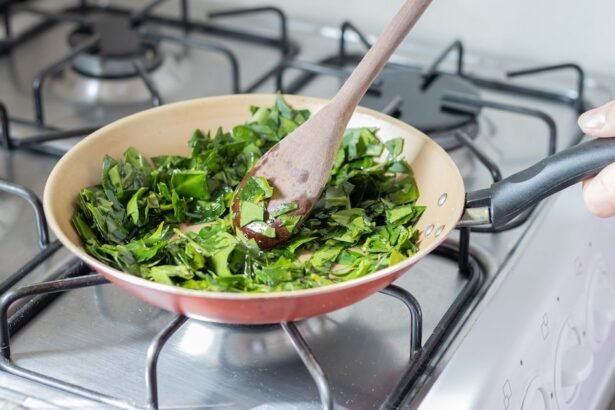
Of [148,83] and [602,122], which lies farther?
[148,83]

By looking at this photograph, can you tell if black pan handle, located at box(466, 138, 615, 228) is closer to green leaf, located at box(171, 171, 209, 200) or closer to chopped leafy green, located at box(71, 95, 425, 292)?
chopped leafy green, located at box(71, 95, 425, 292)

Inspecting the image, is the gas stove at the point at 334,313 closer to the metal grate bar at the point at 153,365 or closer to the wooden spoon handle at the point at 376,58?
the metal grate bar at the point at 153,365

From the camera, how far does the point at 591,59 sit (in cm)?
116

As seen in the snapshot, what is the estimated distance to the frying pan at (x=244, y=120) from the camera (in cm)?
61

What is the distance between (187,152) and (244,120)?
59 mm

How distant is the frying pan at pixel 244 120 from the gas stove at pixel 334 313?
4cm

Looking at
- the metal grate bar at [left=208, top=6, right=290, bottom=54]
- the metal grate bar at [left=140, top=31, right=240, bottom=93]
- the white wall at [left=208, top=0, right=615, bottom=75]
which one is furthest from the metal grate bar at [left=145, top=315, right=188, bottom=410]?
the white wall at [left=208, top=0, right=615, bottom=75]

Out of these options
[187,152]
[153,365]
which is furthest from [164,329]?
[187,152]

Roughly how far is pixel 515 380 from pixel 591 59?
0.59 meters

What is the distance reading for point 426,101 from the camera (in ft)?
3.34

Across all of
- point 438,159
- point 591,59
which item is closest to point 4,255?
point 438,159

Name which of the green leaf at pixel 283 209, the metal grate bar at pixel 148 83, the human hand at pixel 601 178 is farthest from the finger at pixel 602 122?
the metal grate bar at pixel 148 83

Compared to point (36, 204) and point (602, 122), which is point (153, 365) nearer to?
point (36, 204)

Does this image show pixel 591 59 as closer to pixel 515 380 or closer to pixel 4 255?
pixel 515 380
